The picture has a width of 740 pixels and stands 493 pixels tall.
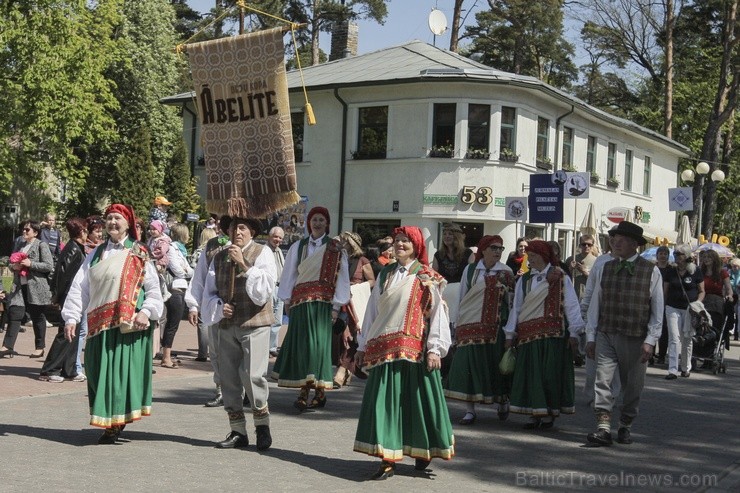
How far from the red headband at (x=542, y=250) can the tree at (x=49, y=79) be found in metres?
31.1

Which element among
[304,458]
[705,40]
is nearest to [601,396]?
[304,458]

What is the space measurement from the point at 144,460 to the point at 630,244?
15.1 feet

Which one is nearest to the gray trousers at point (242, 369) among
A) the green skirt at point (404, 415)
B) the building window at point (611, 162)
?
the green skirt at point (404, 415)

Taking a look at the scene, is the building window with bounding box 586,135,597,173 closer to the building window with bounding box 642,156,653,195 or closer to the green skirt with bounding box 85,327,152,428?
the building window with bounding box 642,156,653,195

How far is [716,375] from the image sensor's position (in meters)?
17.0

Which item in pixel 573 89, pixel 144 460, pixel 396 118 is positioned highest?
pixel 573 89

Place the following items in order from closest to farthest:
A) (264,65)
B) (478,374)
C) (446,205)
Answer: (264,65)
(478,374)
(446,205)

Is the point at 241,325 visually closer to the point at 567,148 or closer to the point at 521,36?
the point at 567,148

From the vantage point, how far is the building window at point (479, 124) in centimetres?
3362

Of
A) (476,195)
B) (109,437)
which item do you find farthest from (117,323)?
(476,195)

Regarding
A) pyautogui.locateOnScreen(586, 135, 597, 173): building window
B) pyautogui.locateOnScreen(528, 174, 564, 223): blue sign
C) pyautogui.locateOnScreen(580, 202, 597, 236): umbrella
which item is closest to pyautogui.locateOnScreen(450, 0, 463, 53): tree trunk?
pyautogui.locateOnScreen(586, 135, 597, 173): building window

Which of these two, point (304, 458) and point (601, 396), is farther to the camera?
point (601, 396)

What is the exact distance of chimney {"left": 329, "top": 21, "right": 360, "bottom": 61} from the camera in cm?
4341

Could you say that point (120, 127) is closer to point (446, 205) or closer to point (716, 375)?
point (446, 205)
